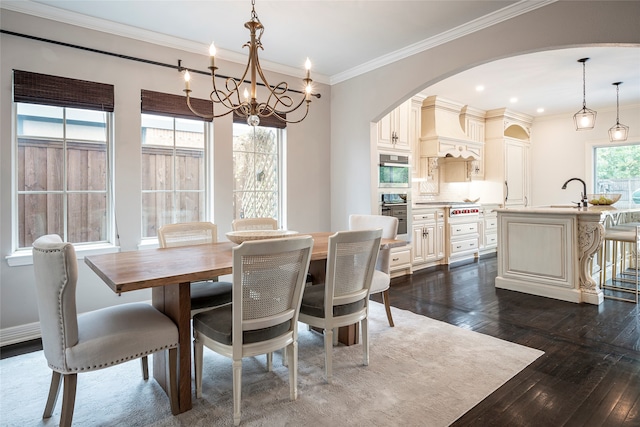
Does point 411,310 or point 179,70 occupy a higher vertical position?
point 179,70

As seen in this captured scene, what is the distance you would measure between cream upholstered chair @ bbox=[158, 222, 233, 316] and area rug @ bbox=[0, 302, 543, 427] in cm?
42

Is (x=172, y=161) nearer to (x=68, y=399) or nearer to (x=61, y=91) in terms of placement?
(x=61, y=91)

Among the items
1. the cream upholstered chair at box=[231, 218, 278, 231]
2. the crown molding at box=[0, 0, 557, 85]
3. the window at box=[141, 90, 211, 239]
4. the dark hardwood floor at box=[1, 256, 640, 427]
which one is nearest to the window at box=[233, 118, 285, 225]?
the window at box=[141, 90, 211, 239]

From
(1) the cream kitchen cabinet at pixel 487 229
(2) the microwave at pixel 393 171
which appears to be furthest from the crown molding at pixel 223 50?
(1) the cream kitchen cabinet at pixel 487 229

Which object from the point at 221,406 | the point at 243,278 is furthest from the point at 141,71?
the point at 221,406

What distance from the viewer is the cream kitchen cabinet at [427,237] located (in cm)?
511

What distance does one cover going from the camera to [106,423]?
5.86 ft

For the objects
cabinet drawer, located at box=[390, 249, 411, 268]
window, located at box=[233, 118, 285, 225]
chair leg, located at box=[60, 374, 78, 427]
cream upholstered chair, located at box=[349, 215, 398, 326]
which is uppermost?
window, located at box=[233, 118, 285, 225]

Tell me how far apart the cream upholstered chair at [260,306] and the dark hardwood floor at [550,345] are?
1.01m

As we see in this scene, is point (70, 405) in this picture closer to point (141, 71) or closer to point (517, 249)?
point (141, 71)

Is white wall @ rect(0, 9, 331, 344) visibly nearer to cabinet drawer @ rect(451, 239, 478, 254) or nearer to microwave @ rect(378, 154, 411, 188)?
microwave @ rect(378, 154, 411, 188)

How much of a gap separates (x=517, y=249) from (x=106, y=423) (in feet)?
13.5

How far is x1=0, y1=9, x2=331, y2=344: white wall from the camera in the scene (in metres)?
2.81

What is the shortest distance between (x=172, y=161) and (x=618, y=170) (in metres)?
7.60
